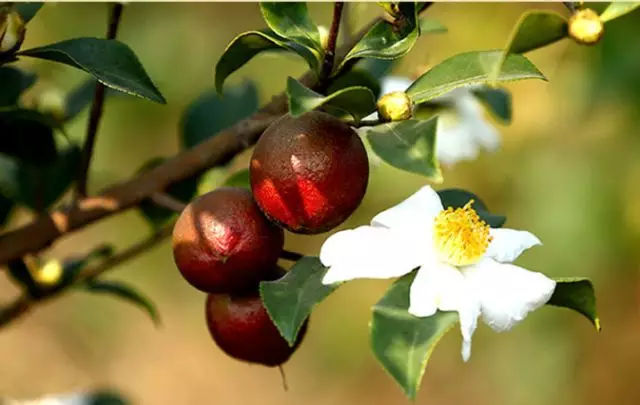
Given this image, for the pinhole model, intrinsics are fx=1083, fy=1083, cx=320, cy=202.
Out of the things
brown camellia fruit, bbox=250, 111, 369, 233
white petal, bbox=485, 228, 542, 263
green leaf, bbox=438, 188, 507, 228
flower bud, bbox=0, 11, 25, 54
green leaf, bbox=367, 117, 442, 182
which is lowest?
green leaf, bbox=438, 188, 507, 228

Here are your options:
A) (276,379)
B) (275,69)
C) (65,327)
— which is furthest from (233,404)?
(275,69)

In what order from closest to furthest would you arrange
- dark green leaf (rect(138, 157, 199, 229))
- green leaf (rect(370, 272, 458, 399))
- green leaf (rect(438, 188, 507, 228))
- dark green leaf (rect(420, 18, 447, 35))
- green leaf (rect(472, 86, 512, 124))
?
1. green leaf (rect(370, 272, 458, 399))
2. green leaf (rect(438, 188, 507, 228))
3. dark green leaf (rect(420, 18, 447, 35))
4. dark green leaf (rect(138, 157, 199, 229))
5. green leaf (rect(472, 86, 512, 124))

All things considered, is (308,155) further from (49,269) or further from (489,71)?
(49,269)

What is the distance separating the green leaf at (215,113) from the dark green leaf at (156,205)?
8 cm

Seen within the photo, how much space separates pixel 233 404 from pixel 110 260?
1.81 m

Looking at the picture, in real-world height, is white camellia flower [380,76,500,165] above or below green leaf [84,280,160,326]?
above

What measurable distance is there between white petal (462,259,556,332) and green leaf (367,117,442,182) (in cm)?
11

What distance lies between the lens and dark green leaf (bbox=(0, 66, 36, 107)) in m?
0.94

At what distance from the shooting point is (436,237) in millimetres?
772

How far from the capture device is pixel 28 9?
31.9 inches

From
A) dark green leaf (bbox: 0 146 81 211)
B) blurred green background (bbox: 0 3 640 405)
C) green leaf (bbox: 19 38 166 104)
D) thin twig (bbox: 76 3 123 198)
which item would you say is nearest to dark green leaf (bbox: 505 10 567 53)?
green leaf (bbox: 19 38 166 104)

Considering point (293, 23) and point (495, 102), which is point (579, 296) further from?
point (495, 102)

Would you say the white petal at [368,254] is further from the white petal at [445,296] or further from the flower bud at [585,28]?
the flower bud at [585,28]

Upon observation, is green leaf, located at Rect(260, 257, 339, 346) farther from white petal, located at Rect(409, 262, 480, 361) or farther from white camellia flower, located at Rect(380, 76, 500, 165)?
white camellia flower, located at Rect(380, 76, 500, 165)
